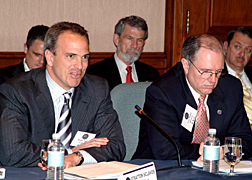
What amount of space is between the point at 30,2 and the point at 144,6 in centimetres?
142

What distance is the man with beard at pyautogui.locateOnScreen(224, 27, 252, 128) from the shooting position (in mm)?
4195

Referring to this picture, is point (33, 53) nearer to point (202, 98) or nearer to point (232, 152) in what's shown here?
point (202, 98)

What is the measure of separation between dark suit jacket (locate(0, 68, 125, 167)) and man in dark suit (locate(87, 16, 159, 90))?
1.71m

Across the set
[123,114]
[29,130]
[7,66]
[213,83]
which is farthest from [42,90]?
[7,66]

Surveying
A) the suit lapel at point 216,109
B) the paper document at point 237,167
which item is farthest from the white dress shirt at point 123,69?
the paper document at point 237,167

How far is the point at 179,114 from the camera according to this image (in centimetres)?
246

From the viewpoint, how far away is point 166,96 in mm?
2482

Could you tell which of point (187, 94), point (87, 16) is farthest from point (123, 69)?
point (187, 94)

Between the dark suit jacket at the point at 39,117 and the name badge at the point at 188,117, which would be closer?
the dark suit jacket at the point at 39,117

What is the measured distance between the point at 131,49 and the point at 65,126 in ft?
7.03

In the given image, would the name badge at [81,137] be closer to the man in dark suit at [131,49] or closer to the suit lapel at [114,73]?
the suit lapel at [114,73]

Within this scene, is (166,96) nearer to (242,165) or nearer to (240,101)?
(240,101)

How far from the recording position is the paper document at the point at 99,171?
156cm

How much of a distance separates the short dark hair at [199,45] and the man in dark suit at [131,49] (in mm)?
1744
